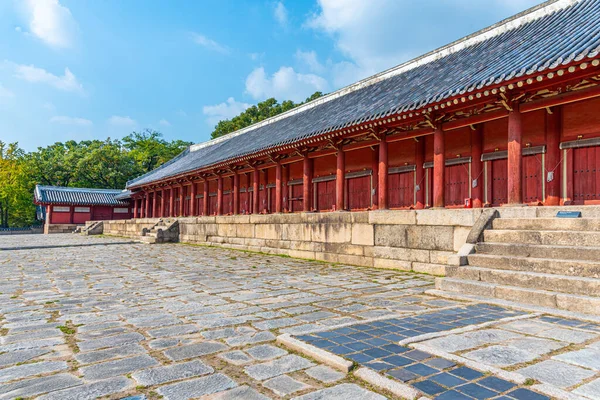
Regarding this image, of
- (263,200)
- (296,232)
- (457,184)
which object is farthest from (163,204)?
(457,184)

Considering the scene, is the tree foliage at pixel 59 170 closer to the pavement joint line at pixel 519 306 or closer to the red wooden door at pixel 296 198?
the red wooden door at pixel 296 198

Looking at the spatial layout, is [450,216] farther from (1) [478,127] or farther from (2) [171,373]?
(2) [171,373]

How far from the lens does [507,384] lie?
2.62 m

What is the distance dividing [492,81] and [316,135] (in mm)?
5500

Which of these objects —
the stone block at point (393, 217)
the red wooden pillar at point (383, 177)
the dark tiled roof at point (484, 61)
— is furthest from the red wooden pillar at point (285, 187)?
the stone block at point (393, 217)

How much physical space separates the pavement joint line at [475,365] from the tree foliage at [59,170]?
47091 millimetres

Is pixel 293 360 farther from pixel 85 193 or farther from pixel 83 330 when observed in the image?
pixel 85 193

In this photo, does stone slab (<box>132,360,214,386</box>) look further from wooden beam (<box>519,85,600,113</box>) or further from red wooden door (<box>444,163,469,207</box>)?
red wooden door (<box>444,163,469,207</box>)

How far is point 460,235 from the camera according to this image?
7719 millimetres

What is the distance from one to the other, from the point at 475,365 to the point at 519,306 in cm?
232

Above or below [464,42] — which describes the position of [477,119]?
below

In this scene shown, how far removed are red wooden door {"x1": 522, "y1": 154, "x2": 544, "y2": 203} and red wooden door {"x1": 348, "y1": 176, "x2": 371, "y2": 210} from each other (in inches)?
196

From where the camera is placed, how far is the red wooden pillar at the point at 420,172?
1218 centimetres

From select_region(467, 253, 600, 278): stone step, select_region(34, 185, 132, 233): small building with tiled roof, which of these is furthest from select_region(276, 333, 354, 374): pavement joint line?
select_region(34, 185, 132, 233): small building with tiled roof
